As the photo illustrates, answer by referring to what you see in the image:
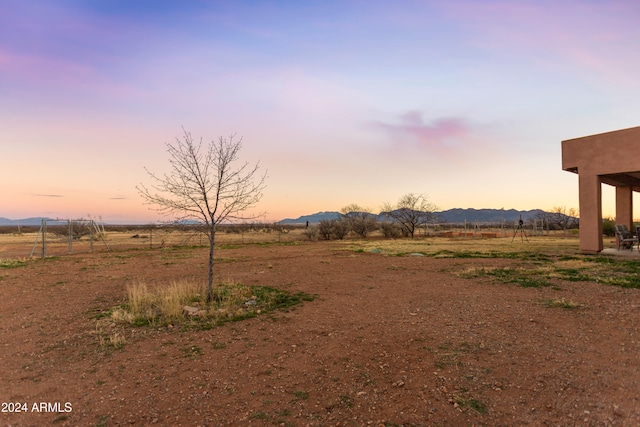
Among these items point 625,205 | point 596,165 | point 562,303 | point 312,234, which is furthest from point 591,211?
point 312,234

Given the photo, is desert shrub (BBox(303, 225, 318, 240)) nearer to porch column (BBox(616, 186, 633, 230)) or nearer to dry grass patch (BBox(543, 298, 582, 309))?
porch column (BBox(616, 186, 633, 230))

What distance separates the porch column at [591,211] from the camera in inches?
551

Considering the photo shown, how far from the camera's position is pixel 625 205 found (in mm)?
17828

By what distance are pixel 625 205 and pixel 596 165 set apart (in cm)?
622

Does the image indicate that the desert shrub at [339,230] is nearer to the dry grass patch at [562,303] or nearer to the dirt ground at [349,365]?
the dirt ground at [349,365]

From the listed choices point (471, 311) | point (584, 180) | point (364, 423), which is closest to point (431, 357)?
point (364, 423)

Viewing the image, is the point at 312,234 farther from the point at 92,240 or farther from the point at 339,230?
the point at 92,240

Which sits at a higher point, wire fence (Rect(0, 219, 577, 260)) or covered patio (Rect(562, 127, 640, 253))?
covered patio (Rect(562, 127, 640, 253))

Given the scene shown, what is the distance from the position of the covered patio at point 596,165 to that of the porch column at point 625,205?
2.97m

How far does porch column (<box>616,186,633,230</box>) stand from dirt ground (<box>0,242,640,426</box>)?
1280cm

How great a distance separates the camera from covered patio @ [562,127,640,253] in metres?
13.0

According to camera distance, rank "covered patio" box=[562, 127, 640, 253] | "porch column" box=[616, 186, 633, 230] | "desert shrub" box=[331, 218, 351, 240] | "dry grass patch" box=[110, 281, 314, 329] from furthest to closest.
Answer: "desert shrub" box=[331, 218, 351, 240] → "porch column" box=[616, 186, 633, 230] → "covered patio" box=[562, 127, 640, 253] → "dry grass patch" box=[110, 281, 314, 329]

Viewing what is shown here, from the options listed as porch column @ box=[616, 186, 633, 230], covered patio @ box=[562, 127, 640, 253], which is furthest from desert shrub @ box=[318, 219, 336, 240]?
covered patio @ box=[562, 127, 640, 253]

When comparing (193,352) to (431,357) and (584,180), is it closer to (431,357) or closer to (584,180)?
(431,357)
